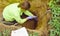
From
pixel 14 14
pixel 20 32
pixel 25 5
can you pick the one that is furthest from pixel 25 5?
pixel 20 32

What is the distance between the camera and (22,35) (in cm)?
165

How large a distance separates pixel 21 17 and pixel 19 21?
4 cm

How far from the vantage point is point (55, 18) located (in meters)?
1.62

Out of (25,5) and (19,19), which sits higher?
(25,5)

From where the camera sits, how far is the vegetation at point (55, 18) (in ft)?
5.29

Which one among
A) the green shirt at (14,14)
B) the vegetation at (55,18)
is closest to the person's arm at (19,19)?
the green shirt at (14,14)

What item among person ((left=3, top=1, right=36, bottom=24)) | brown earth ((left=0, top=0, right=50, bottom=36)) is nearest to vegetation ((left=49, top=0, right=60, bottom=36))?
brown earth ((left=0, top=0, right=50, bottom=36))

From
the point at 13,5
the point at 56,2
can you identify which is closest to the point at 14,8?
the point at 13,5

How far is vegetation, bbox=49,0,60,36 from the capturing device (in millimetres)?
1613

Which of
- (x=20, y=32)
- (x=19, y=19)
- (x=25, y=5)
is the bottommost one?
(x=20, y=32)

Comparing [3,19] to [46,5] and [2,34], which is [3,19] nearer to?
[2,34]

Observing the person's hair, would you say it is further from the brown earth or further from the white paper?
the white paper

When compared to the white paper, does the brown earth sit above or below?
above

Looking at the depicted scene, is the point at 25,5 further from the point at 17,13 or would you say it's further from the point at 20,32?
the point at 20,32
